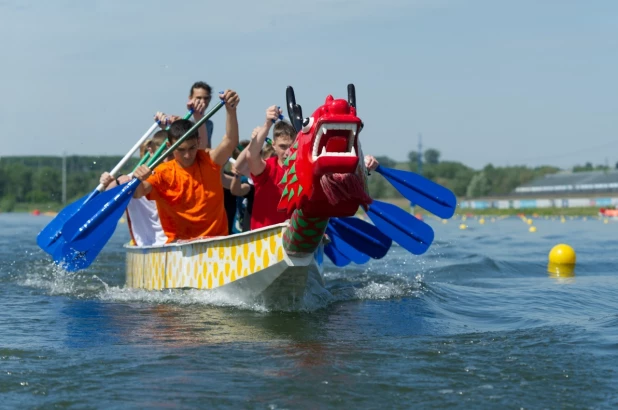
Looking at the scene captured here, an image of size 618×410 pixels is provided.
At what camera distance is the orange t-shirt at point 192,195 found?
24.6ft

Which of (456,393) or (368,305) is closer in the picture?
(456,393)

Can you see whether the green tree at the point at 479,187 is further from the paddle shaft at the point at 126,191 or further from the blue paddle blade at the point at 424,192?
the paddle shaft at the point at 126,191

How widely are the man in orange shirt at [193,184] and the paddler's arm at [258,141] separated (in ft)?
1.38

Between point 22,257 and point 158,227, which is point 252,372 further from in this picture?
point 22,257

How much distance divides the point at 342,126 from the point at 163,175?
338cm

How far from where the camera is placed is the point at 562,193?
83688 mm

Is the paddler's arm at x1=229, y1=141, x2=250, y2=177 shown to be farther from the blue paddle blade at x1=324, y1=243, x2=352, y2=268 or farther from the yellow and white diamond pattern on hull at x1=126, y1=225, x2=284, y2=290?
the blue paddle blade at x1=324, y1=243, x2=352, y2=268

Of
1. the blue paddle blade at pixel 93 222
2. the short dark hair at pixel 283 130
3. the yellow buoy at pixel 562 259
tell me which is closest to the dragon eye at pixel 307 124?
the short dark hair at pixel 283 130

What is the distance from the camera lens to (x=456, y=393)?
4.11 metres

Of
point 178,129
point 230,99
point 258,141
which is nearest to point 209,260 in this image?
point 258,141

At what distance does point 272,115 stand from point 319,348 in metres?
2.31

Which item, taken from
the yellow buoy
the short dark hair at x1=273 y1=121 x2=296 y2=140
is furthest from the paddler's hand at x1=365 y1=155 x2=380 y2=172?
the yellow buoy

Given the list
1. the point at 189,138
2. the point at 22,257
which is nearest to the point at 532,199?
the point at 22,257

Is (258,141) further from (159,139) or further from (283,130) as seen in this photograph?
(159,139)
